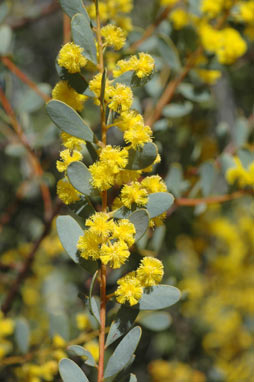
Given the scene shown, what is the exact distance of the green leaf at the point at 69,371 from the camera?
55 cm

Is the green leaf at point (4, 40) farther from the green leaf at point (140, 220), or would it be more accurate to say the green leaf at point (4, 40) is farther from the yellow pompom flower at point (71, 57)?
the green leaf at point (140, 220)

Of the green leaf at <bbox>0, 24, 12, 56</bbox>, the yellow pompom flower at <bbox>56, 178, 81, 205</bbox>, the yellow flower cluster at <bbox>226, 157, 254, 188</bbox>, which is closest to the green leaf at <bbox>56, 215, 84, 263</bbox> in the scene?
the yellow pompom flower at <bbox>56, 178, 81, 205</bbox>

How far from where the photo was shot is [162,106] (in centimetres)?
110

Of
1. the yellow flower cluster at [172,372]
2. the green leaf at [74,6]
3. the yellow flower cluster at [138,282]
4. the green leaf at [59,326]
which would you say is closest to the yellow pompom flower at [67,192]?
the yellow flower cluster at [138,282]

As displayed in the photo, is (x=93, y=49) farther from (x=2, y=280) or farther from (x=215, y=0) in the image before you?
(x=2, y=280)

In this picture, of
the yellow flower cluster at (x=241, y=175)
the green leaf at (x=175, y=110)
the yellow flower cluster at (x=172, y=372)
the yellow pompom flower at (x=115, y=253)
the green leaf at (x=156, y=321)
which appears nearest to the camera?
the yellow pompom flower at (x=115, y=253)

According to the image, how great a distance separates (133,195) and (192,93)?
650 mm

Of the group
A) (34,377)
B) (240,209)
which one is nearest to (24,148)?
(34,377)

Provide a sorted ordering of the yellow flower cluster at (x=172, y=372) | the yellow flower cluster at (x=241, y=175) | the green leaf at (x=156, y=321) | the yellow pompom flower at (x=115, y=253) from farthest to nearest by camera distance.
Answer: the yellow flower cluster at (x=172, y=372)
the yellow flower cluster at (x=241, y=175)
the green leaf at (x=156, y=321)
the yellow pompom flower at (x=115, y=253)

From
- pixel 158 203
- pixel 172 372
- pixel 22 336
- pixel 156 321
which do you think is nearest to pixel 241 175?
pixel 156 321

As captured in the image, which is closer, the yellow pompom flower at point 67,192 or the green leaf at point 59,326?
the yellow pompom flower at point 67,192

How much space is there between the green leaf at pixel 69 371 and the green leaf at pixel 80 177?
0.22 metres

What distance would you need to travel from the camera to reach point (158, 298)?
0.60 metres

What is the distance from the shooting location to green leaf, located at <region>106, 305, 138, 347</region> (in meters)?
0.59
